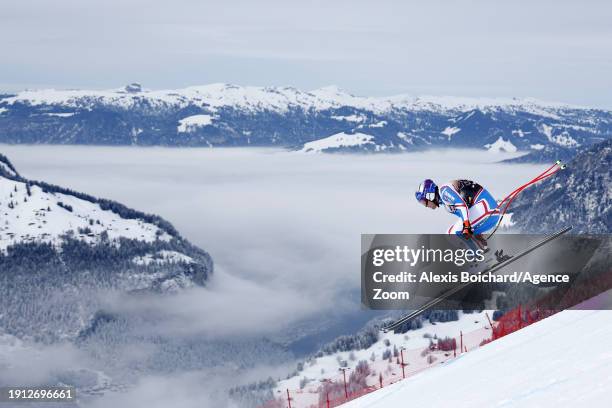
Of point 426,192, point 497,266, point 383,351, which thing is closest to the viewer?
point 426,192

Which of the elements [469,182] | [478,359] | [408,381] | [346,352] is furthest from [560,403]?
[346,352]

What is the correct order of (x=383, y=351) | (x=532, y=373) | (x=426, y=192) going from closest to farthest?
(x=426, y=192)
(x=532, y=373)
(x=383, y=351)

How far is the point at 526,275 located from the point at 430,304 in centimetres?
239

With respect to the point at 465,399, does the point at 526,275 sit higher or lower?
higher

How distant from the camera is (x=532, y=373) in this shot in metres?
16.3

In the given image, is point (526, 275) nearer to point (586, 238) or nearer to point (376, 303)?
point (586, 238)

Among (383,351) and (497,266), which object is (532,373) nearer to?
(497,266)

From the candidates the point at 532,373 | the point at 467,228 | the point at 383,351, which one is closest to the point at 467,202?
the point at 467,228

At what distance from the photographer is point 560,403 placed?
501 inches

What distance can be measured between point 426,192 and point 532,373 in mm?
5897

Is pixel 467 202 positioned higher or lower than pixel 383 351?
higher

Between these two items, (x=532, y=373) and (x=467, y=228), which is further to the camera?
(x=532, y=373)

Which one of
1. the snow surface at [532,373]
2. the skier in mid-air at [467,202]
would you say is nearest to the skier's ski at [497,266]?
the skier in mid-air at [467,202]

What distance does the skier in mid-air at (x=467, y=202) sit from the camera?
546 inches
